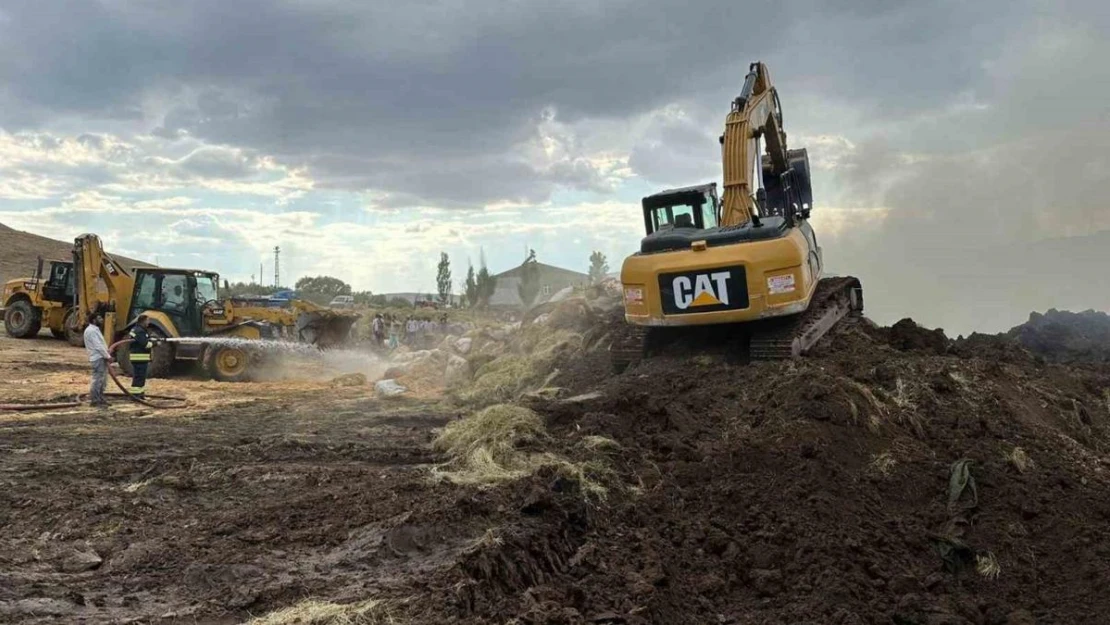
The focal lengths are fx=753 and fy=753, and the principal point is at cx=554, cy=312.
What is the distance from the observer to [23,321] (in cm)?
1978

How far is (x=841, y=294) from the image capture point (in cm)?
973

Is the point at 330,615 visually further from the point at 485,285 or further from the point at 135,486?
the point at 485,285

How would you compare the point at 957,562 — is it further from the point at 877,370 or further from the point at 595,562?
the point at 877,370

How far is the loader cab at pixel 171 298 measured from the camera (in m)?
15.4

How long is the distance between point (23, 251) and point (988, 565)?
49.1 m

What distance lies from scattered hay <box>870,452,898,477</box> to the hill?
125ft

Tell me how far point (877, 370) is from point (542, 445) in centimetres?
309

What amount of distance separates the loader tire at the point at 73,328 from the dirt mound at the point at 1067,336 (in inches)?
738

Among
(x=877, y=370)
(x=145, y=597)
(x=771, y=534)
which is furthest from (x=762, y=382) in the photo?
(x=145, y=597)

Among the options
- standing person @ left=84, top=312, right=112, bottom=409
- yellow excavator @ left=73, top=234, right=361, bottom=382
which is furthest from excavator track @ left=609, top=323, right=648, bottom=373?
yellow excavator @ left=73, top=234, right=361, bottom=382

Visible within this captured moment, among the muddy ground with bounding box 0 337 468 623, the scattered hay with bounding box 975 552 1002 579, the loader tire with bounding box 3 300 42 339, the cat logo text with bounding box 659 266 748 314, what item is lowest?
the scattered hay with bounding box 975 552 1002 579

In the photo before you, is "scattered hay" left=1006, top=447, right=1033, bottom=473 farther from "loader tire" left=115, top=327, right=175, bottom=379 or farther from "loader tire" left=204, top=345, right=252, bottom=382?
"loader tire" left=115, top=327, right=175, bottom=379

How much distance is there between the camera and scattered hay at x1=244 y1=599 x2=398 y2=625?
11.2 feet


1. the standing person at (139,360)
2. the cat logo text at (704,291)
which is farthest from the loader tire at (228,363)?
the cat logo text at (704,291)
